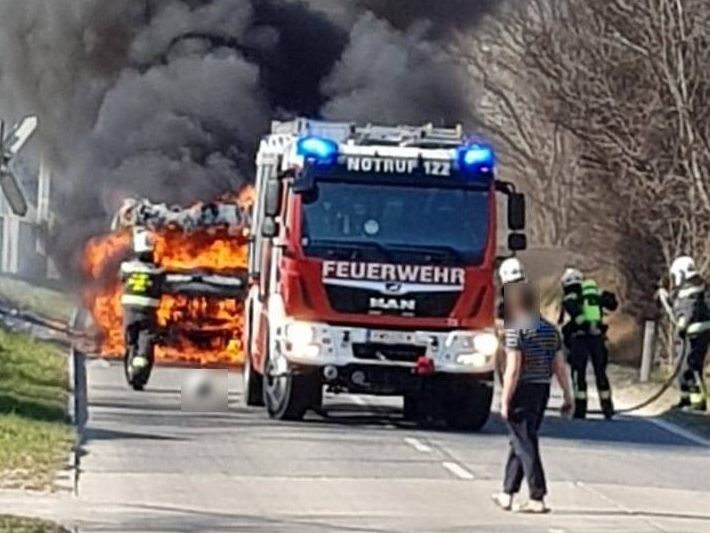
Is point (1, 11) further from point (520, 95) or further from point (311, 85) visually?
point (520, 95)

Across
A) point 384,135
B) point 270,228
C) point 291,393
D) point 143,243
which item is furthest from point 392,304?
point 143,243

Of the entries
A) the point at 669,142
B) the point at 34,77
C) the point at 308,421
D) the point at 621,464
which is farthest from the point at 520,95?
the point at 621,464

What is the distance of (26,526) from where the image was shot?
12.6 metres

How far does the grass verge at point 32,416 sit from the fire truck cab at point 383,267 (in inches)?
92.7

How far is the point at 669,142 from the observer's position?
3300cm

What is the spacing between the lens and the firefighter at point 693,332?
24.2 metres

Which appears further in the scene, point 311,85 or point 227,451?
point 311,85

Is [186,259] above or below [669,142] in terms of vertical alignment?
below

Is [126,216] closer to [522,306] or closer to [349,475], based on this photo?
[349,475]

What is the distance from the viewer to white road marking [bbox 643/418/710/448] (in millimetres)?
20875

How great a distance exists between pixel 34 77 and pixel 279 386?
1245 cm

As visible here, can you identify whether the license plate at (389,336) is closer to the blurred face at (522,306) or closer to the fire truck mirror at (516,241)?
the fire truck mirror at (516,241)

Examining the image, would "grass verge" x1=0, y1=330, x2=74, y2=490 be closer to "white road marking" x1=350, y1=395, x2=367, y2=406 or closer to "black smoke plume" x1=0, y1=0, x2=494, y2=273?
"white road marking" x1=350, y1=395, x2=367, y2=406

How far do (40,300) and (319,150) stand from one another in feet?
55.2
